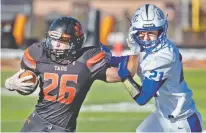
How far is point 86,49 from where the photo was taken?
5.48 meters

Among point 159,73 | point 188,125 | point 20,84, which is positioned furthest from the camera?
point 188,125

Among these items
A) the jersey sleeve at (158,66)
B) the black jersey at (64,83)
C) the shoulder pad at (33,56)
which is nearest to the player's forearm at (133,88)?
the jersey sleeve at (158,66)

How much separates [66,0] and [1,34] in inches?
221

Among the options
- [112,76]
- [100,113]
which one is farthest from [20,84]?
[100,113]

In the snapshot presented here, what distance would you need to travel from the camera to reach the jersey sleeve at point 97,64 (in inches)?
214

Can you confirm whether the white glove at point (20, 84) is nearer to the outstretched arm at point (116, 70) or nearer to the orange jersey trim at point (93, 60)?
the orange jersey trim at point (93, 60)

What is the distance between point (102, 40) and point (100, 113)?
10.0 m

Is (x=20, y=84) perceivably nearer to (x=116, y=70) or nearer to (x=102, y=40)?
(x=116, y=70)

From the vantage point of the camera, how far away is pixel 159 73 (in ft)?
18.0

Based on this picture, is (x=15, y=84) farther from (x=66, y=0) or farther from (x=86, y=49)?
(x=66, y=0)

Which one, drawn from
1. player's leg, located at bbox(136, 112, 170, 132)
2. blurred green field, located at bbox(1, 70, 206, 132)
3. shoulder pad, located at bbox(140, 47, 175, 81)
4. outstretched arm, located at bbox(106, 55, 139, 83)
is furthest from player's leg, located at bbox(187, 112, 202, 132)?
blurred green field, located at bbox(1, 70, 206, 132)

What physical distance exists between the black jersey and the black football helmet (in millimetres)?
49

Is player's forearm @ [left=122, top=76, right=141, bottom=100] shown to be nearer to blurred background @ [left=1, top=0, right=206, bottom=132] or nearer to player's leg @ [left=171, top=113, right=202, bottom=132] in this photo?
player's leg @ [left=171, top=113, right=202, bottom=132]

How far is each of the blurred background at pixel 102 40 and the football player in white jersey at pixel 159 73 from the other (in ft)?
11.1
